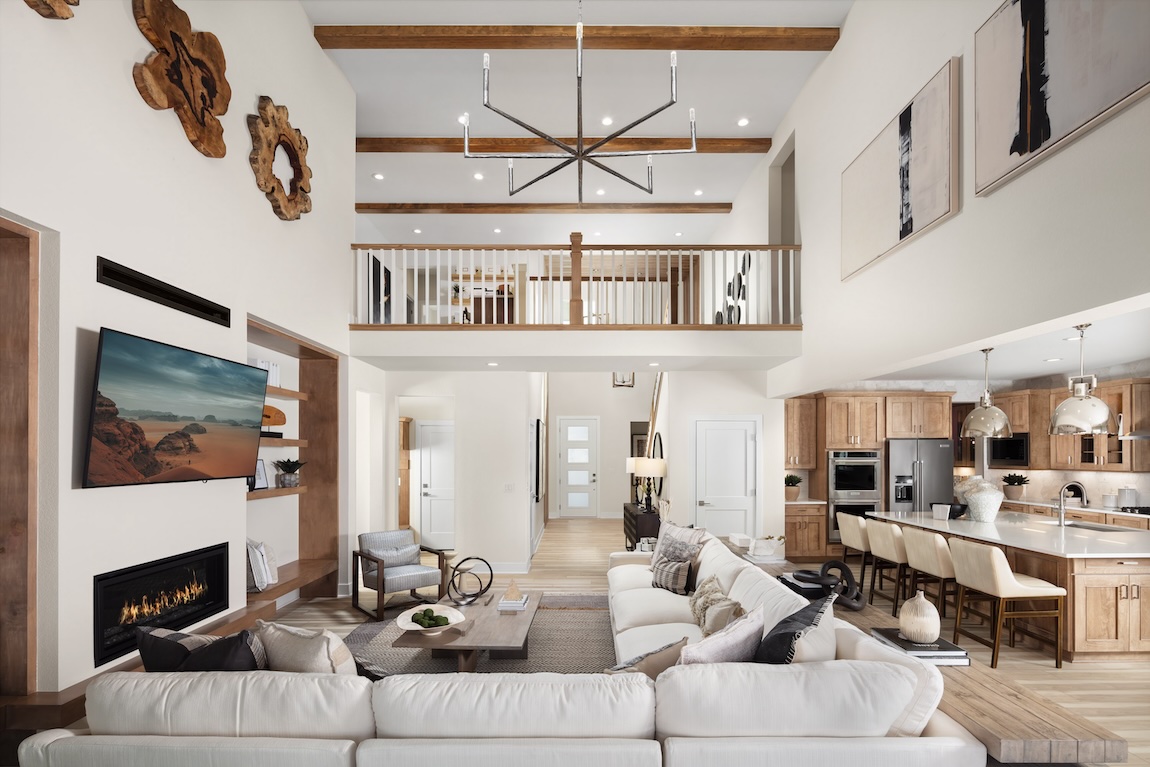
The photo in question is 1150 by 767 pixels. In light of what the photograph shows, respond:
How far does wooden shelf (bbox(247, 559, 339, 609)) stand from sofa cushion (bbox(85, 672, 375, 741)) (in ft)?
7.18

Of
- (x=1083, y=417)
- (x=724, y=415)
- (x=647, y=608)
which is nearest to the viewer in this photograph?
(x=647, y=608)

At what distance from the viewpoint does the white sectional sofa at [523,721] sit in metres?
2.23

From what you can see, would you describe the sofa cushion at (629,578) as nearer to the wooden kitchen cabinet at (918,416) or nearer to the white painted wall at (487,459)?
the white painted wall at (487,459)

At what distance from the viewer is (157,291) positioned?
3.52m

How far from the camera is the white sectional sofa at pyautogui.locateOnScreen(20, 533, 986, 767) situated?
2230 millimetres

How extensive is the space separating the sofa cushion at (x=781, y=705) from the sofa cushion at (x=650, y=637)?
1.56 m

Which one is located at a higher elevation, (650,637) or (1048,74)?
(1048,74)

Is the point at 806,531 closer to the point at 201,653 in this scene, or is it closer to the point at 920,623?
the point at 920,623

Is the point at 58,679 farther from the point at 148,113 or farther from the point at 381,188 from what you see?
the point at 381,188

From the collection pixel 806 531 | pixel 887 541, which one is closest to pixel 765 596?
pixel 887 541

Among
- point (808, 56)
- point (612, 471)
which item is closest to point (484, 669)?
point (808, 56)

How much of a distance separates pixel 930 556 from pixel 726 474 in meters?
3.12

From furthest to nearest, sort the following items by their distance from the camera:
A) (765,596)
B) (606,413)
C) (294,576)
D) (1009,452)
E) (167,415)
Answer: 1. (606,413)
2. (1009,452)
3. (294,576)
4. (765,596)
5. (167,415)

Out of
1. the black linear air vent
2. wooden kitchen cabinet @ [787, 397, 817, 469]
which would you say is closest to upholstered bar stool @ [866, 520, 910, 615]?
wooden kitchen cabinet @ [787, 397, 817, 469]
